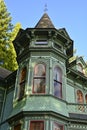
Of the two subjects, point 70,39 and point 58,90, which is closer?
point 58,90

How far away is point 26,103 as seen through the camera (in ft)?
53.6

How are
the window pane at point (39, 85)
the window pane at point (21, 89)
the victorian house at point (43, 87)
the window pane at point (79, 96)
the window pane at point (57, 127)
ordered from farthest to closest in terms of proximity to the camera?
1. the window pane at point (79, 96)
2. the window pane at point (21, 89)
3. the window pane at point (39, 85)
4. the victorian house at point (43, 87)
5. the window pane at point (57, 127)

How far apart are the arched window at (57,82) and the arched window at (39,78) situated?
83cm

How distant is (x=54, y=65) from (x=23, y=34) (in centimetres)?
350

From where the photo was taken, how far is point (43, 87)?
17.2 meters

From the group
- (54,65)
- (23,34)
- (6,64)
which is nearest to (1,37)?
(6,64)

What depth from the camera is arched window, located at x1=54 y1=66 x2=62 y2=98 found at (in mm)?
17544

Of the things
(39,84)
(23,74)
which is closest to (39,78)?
(39,84)

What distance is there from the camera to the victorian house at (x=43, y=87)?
15836 millimetres

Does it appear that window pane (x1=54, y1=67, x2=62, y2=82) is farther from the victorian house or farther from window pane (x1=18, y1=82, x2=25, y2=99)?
window pane (x1=18, y1=82, x2=25, y2=99)

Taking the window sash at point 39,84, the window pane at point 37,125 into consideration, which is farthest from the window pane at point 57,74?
the window pane at point 37,125

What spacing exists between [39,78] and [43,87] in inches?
29.8

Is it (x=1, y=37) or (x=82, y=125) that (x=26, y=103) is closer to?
(x=82, y=125)

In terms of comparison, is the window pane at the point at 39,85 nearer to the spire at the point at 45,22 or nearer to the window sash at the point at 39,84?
the window sash at the point at 39,84
